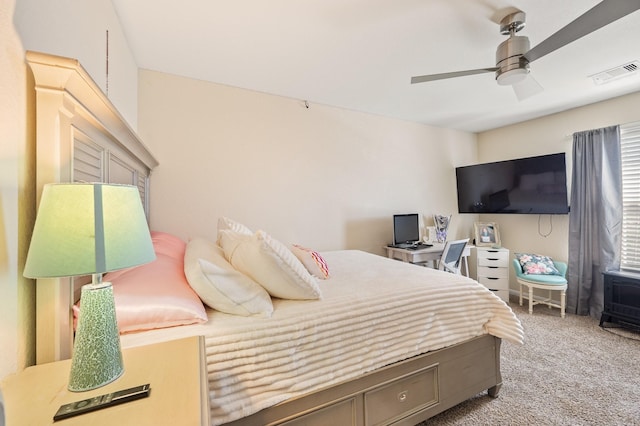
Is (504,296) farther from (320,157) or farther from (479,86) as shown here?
(320,157)

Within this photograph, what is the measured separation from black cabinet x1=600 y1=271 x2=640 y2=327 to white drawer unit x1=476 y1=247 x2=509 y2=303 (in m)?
0.94

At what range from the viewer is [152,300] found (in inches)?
40.9

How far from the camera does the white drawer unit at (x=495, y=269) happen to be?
3646mm

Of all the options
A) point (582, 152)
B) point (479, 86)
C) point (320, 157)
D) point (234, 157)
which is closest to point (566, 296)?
point (582, 152)

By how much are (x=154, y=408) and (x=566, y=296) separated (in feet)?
14.3

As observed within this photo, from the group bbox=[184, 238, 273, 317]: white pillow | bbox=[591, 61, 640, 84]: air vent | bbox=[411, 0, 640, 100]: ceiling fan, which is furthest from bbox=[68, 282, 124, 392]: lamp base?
bbox=[591, 61, 640, 84]: air vent

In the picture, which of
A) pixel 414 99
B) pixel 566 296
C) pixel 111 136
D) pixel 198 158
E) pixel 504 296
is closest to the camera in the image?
pixel 111 136

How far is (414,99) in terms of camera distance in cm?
309

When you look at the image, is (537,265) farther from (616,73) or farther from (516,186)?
(616,73)

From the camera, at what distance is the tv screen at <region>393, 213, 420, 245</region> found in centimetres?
354

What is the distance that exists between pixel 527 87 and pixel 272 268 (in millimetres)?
2345

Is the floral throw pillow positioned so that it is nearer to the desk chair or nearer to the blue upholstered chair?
the blue upholstered chair

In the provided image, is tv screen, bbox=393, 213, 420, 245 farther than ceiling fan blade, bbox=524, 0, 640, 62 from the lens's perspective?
Yes

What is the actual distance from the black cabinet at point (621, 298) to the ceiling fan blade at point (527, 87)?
2177 mm
